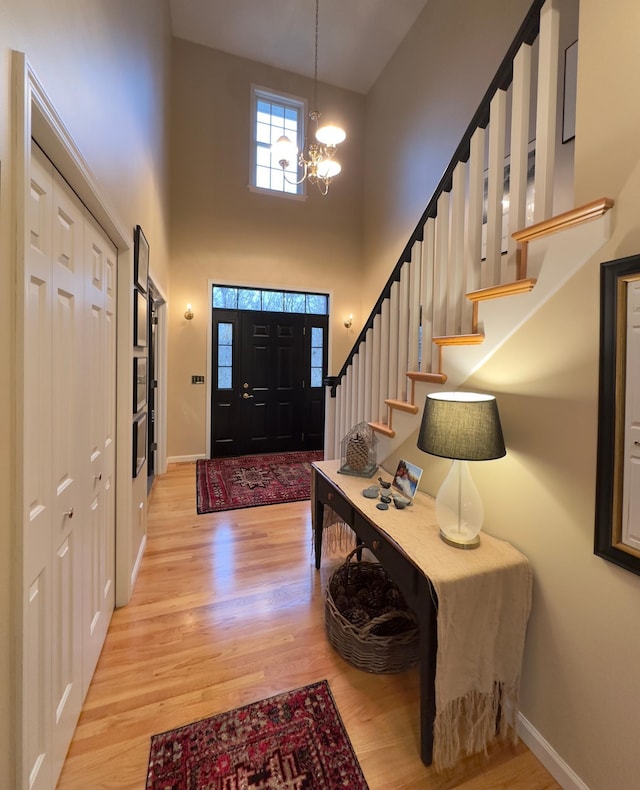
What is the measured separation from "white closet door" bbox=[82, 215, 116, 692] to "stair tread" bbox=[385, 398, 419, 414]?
1.51 metres

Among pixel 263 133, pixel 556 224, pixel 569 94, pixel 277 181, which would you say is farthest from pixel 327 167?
pixel 556 224

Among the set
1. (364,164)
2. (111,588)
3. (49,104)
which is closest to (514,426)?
(49,104)

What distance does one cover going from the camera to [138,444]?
2.36 meters

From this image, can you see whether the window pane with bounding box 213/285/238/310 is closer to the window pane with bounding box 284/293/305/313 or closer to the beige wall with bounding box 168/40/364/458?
the beige wall with bounding box 168/40/364/458

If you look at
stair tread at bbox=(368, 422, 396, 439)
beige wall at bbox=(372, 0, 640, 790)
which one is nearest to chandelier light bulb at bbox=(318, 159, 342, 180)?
beige wall at bbox=(372, 0, 640, 790)

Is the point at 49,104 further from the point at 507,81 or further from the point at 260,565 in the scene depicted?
the point at 260,565

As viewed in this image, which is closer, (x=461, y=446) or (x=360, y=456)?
(x=461, y=446)

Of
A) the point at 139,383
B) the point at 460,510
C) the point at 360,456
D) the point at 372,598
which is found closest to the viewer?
the point at 460,510

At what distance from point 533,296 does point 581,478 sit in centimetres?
65

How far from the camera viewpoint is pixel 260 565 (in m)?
2.50

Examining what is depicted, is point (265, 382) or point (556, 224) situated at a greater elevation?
point (556, 224)

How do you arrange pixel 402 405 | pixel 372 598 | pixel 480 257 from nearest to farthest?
pixel 480 257, pixel 372 598, pixel 402 405

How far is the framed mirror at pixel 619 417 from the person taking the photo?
39.6 inches

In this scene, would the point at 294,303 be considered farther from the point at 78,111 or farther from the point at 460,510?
the point at 460,510
